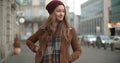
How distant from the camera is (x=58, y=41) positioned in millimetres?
4723

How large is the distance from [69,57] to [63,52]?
90 millimetres

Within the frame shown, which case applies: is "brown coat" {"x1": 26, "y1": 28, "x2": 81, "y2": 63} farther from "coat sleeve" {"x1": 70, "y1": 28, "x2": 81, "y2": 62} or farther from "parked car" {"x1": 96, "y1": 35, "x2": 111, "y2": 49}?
"parked car" {"x1": 96, "y1": 35, "x2": 111, "y2": 49}

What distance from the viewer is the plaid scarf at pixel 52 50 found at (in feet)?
Result: 15.4

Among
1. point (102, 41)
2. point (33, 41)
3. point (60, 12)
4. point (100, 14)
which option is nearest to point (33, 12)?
point (102, 41)

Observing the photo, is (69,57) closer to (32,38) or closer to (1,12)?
(32,38)

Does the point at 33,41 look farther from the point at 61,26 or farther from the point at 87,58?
the point at 87,58

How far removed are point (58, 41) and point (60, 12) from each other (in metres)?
0.34

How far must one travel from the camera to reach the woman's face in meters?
4.71

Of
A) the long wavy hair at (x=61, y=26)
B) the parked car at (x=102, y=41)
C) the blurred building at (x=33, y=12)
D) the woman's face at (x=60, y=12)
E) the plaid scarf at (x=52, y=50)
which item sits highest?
the blurred building at (x=33, y=12)

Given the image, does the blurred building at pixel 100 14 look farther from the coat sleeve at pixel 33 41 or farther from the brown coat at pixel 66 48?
the brown coat at pixel 66 48

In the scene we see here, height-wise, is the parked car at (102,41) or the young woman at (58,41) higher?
the young woman at (58,41)

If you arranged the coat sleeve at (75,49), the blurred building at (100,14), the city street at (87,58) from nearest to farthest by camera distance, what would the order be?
the coat sleeve at (75,49) < the city street at (87,58) < the blurred building at (100,14)

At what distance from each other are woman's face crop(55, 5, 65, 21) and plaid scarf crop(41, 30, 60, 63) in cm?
20

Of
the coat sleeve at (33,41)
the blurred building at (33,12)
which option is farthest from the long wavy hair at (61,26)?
the blurred building at (33,12)
